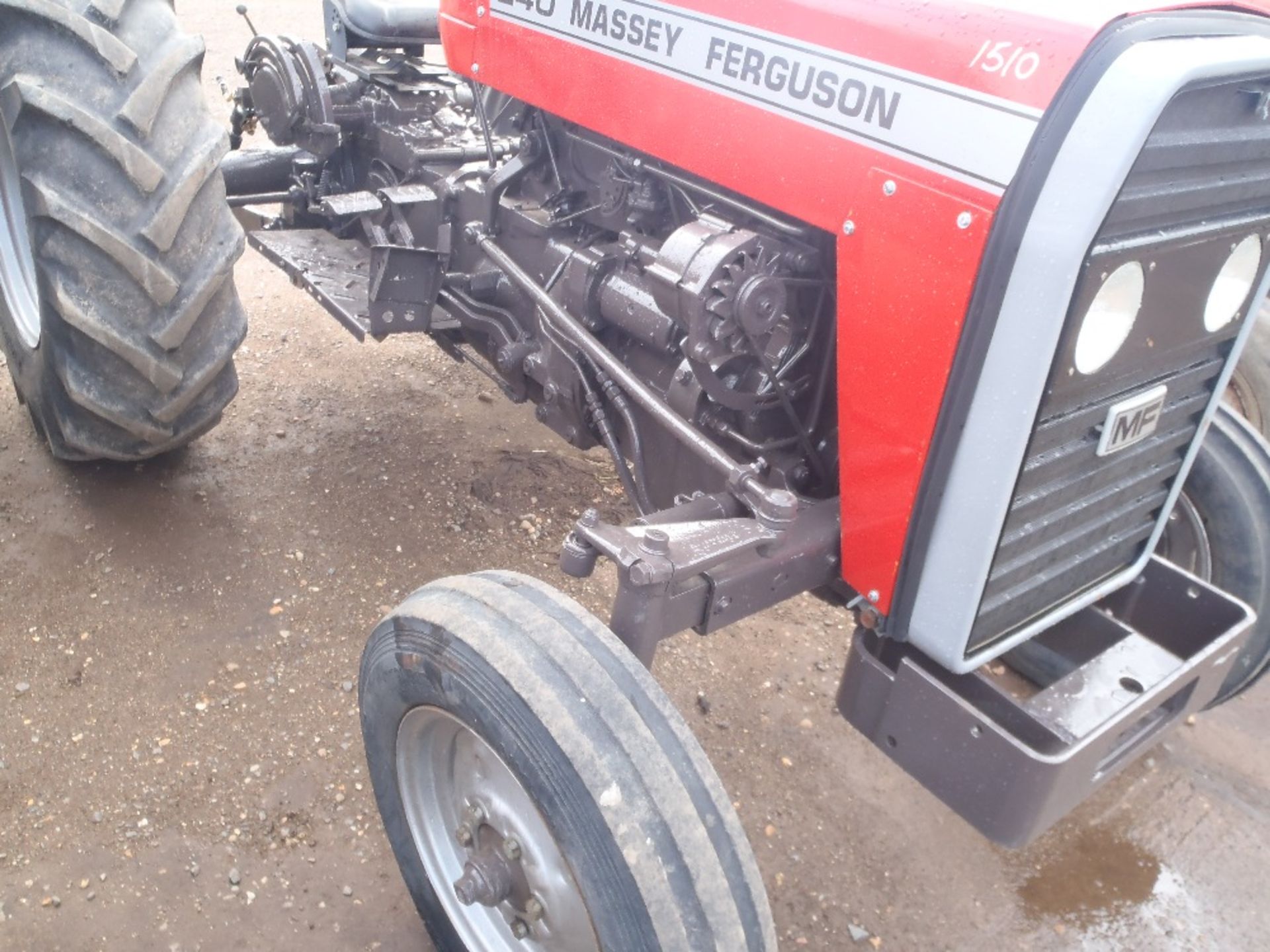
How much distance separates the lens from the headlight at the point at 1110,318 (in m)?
1.51

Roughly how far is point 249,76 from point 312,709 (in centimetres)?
235

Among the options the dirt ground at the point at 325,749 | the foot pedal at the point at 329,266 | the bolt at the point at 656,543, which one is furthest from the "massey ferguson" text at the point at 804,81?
the dirt ground at the point at 325,749

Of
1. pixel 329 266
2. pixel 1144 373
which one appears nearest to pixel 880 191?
pixel 1144 373

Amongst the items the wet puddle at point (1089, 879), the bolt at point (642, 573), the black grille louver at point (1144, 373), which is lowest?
the wet puddle at point (1089, 879)

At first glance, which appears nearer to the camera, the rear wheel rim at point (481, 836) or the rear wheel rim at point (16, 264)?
the rear wheel rim at point (481, 836)

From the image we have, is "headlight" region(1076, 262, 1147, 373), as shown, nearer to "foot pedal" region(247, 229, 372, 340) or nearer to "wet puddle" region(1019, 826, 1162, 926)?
"wet puddle" region(1019, 826, 1162, 926)

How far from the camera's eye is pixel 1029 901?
2375 millimetres

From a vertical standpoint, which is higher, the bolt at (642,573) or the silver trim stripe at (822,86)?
the silver trim stripe at (822,86)

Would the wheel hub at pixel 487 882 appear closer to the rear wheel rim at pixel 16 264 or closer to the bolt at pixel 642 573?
the bolt at pixel 642 573

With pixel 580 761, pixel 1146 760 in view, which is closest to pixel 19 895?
pixel 580 761

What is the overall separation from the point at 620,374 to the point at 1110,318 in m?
1.01

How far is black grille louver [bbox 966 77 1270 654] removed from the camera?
149 cm

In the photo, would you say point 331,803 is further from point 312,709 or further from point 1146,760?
point 1146,760

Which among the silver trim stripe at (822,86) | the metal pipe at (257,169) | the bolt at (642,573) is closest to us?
the silver trim stripe at (822,86)
